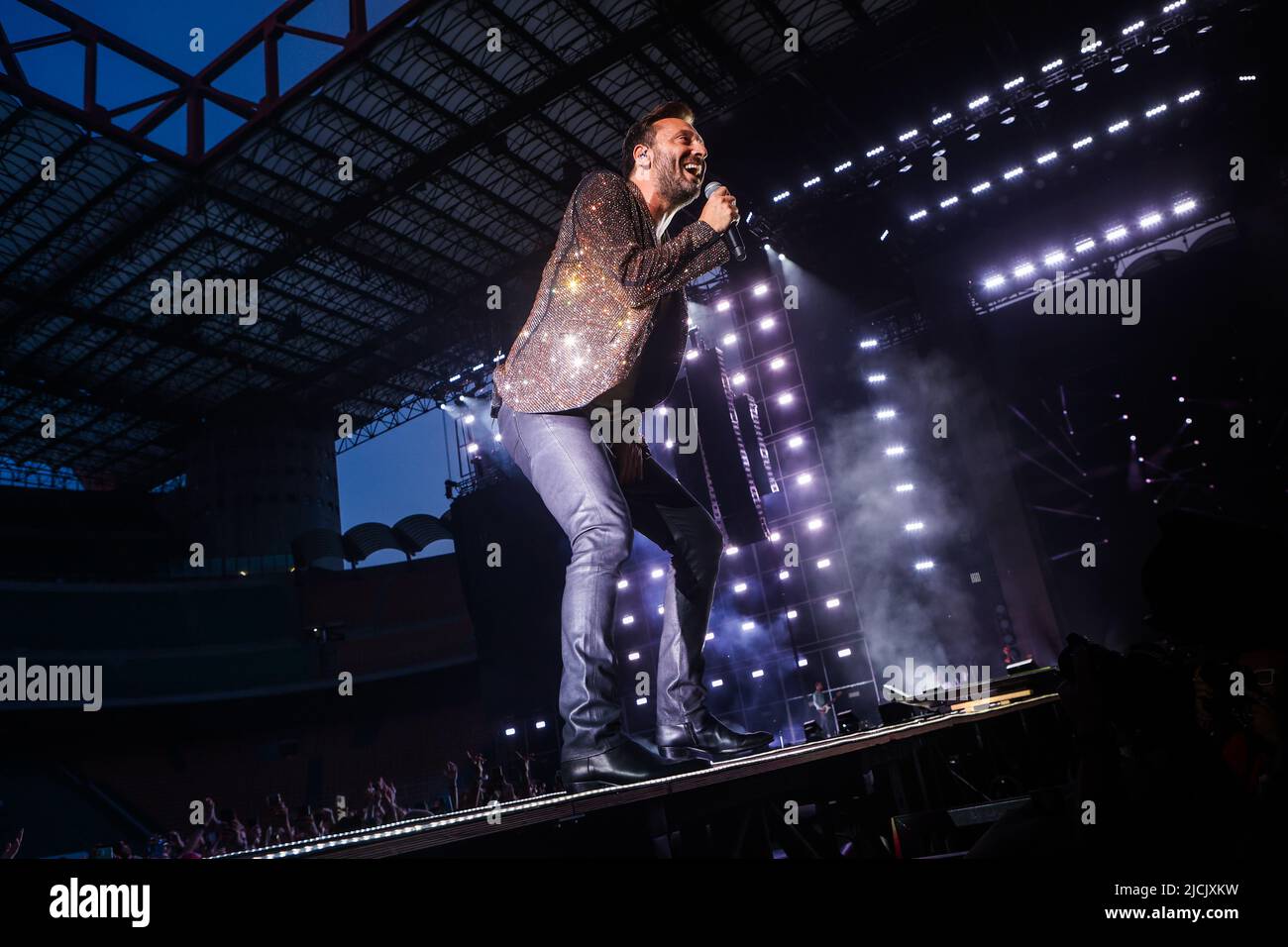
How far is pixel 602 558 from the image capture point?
2053mm

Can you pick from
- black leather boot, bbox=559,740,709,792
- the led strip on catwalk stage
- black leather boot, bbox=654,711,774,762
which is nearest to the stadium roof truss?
black leather boot, bbox=654,711,774,762

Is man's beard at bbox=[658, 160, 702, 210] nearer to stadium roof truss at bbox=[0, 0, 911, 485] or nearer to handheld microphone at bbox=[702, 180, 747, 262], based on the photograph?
handheld microphone at bbox=[702, 180, 747, 262]

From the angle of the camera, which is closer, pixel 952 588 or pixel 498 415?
pixel 498 415

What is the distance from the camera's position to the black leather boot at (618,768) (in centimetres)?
172

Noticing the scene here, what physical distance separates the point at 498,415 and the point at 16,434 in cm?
2804

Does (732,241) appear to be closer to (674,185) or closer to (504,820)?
(674,185)

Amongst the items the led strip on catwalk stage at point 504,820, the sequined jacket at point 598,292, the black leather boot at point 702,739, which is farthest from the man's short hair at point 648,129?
the led strip on catwalk stage at point 504,820

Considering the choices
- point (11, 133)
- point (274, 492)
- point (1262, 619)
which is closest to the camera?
point (1262, 619)

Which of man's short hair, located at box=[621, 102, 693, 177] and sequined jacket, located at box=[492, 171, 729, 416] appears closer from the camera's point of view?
sequined jacket, located at box=[492, 171, 729, 416]

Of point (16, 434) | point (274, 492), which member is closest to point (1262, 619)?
point (274, 492)

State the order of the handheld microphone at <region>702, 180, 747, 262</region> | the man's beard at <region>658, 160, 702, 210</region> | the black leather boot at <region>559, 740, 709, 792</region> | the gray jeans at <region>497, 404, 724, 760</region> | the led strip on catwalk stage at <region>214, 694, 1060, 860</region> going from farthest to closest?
the man's beard at <region>658, 160, 702, 210</region> → the handheld microphone at <region>702, 180, 747, 262</region> → the gray jeans at <region>497, 404, 724, 760</region> → the black leather boot at <region>559, 740, 709, 792</region> → the led strip on catwalk stage at <region>214, 694, 1060, 860</region>

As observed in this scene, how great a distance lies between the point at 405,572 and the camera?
25188 millimetres

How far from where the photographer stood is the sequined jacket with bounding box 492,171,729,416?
2205 millimetres

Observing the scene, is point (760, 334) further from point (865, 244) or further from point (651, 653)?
point (651, 653)
